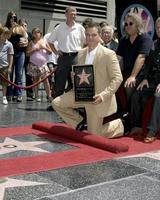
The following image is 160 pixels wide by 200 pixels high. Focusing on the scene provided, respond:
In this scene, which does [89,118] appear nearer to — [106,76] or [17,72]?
[106,76]

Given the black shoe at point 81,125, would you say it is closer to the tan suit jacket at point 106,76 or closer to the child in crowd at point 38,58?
the tan suit jacket at point 106,76

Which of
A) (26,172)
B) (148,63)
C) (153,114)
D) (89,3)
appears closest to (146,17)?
(148,63)

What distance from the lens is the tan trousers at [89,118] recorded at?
6266mm

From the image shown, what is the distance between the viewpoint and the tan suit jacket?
606cm

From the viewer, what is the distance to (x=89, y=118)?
6305mm

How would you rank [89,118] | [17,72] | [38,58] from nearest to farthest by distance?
1. [89,118]
2. [38,58]
3. [17,72]

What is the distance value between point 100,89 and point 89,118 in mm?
423

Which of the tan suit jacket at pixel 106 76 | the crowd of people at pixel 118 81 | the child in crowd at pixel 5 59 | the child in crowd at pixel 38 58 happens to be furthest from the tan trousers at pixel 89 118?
the child in crowd at pixel 38 58

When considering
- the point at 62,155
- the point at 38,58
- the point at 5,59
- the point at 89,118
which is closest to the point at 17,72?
the point at 38,58

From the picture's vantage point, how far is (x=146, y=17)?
769cm

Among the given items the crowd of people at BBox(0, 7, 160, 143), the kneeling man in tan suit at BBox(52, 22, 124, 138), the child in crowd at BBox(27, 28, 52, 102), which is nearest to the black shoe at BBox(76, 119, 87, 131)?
the crowd of people at BBox(0, 7, 160, 143)

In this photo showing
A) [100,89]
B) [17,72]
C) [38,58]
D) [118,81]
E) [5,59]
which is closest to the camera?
[118,81]

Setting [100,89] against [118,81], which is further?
[100,89]

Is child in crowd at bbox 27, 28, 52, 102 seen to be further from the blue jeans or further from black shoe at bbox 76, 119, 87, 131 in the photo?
black shoe at bbox 76, 119, 87, 131
